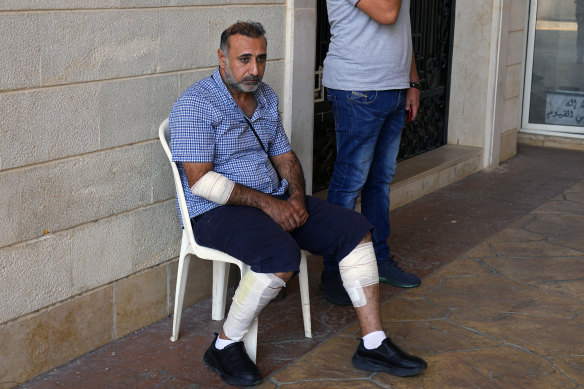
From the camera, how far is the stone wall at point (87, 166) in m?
3.17

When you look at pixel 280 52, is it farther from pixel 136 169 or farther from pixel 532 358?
pixel 532 358

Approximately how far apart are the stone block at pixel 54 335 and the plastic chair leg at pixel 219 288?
0.53 meters

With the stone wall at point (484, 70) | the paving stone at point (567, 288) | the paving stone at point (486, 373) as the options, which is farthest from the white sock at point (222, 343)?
the stone wall at point (484, 70)

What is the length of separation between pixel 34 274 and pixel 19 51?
86 cm

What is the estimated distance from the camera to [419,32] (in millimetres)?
6801

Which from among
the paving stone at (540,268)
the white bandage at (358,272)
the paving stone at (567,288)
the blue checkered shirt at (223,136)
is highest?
the blue checkered shirt at (223,136)

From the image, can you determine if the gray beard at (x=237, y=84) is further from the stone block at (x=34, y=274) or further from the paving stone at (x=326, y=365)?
the paving stone at (x=326, y=365)

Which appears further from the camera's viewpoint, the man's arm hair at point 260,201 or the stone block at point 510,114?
the stone block at point 510,114

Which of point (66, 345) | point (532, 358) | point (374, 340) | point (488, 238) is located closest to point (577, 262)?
point (488, 238)

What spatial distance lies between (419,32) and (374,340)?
390 cm

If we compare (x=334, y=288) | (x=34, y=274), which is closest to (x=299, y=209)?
(x=334, y=288)

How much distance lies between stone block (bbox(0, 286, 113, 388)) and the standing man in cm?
120

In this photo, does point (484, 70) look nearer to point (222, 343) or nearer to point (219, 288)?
point (219, 288)

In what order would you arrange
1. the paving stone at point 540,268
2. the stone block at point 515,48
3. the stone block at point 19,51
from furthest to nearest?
the stone block at point 515,48 → the paving stone at point 540,268 → the stone block at point 19,51
